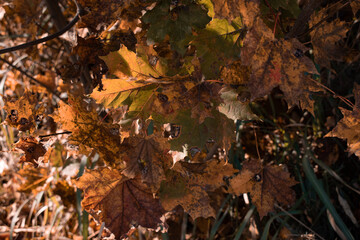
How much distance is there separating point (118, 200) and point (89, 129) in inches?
7.5

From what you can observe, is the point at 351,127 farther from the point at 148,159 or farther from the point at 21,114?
the point at 21,114

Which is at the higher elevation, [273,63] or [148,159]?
[273,63]

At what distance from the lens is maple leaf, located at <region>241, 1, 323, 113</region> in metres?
0.51

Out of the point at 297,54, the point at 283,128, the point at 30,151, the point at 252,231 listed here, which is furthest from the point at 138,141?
the point at 283,128

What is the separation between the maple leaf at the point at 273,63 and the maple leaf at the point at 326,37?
0.60 ft

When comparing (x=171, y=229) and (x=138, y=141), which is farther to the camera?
(x=171, y=229)

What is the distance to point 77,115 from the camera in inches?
27.7

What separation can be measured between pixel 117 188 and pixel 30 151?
234mm

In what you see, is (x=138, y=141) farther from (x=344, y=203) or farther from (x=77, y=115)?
(x=344, y=203)

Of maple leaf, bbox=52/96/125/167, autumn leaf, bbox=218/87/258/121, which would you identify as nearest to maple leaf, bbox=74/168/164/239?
maple leaf, bbox=52/96/125/167

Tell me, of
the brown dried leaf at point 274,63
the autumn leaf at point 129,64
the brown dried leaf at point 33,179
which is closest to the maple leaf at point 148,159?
the autumn leaf at point 129,64

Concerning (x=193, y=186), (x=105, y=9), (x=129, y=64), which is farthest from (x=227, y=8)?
(x=193, y=186)

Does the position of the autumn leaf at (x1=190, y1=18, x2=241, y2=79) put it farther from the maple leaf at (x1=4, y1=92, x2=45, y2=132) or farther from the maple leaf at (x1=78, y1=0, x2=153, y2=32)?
the maple leaf at (x1=4, y1=92, x2=45, y2=132)

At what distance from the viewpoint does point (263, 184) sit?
84 cm
